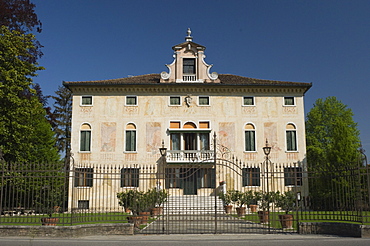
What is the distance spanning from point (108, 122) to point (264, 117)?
42.8 ft

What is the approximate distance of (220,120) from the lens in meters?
30.3

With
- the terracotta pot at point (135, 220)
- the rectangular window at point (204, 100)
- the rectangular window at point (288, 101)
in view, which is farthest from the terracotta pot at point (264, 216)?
the rectangular window at point (288, 101)

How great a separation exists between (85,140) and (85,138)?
0.16 meters

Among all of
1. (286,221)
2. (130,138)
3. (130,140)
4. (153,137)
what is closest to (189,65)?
(153,137)

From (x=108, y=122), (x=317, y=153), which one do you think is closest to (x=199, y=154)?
(x=108, y=122)

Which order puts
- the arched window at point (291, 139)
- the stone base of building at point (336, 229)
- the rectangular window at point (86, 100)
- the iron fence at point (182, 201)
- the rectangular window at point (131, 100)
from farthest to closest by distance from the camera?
1. the rectangular window at point (131, 100)
2. the rectangular window at point (86, 100)
3. the arched window at point (291, 139)
4. the iron fence at point (182, 201)
5. the stone base of building at point (336, 229)

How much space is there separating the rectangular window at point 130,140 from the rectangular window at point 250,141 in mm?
9314

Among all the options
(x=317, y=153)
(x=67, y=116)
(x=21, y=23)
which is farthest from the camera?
(x=67, y=116)

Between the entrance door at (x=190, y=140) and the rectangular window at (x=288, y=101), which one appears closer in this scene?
the entrance door at (x=190, y=140)

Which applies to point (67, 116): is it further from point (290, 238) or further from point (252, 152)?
point (290, 238)

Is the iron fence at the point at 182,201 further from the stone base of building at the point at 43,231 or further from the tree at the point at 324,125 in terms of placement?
the tree at the point at 324,125

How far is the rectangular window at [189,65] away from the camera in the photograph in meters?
31.3

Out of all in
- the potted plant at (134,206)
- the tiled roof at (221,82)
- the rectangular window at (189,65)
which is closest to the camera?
the potted plant at (134,206)

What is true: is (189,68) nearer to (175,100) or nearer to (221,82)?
(221,82)
